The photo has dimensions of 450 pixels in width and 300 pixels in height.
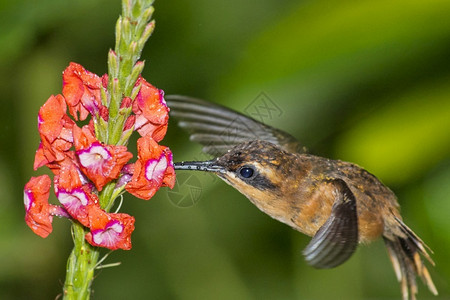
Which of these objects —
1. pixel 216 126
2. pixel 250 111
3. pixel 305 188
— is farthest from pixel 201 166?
pixel 250 111

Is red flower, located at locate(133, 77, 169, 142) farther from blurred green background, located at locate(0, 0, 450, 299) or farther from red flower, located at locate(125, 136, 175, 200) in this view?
blurred green background, located at locate(0, 0, 450, 299)

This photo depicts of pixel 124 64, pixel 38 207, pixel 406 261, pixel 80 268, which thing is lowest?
pixel 406 261

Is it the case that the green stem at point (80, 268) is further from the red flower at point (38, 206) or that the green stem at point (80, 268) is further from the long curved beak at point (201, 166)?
the long curved beak at point (201, 166)

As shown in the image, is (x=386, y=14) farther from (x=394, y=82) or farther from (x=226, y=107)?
(x=226, y=107)

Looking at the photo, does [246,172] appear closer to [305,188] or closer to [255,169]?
[255,169]

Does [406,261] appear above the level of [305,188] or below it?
below

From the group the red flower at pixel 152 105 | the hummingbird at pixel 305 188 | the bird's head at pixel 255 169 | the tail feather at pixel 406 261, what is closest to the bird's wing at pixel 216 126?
the hummingbird at pixel 305 188

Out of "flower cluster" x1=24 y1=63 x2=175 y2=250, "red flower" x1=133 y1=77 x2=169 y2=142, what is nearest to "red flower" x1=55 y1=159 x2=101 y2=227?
"flower cluster" x1=24 y1=63 x2=175 y2=250
